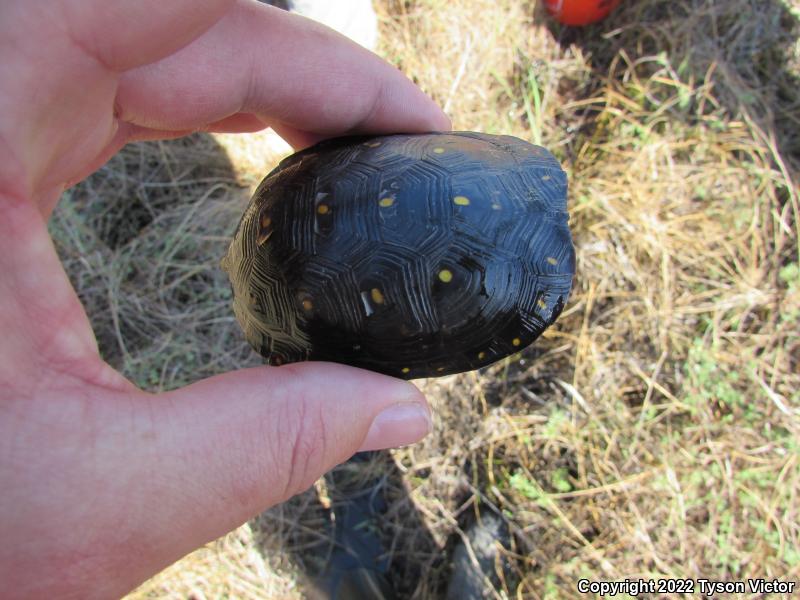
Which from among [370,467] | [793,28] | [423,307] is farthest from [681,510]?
[793,28]

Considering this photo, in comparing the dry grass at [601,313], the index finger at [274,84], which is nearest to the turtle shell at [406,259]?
the index finger at [274,84]

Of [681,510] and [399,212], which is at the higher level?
[399,212]

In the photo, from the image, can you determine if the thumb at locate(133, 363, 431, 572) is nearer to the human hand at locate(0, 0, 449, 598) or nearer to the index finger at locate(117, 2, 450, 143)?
the human hand at locate(0, 0, 449, 598)

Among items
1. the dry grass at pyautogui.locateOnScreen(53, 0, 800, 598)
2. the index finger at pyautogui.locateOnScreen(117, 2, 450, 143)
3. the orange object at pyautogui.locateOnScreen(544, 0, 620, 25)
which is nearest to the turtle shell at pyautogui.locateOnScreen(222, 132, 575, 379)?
the index finger at pyautogui.locateOnScreen(117, 2, 450, 143)

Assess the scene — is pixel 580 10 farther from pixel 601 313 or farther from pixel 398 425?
pixel 398 425

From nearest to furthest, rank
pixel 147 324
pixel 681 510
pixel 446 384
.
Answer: pixel 681 510, pixel 446 384, pixel 147 324

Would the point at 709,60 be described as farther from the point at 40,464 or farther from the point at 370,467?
the point at 40,464

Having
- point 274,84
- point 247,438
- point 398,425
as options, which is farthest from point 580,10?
point 247,438
